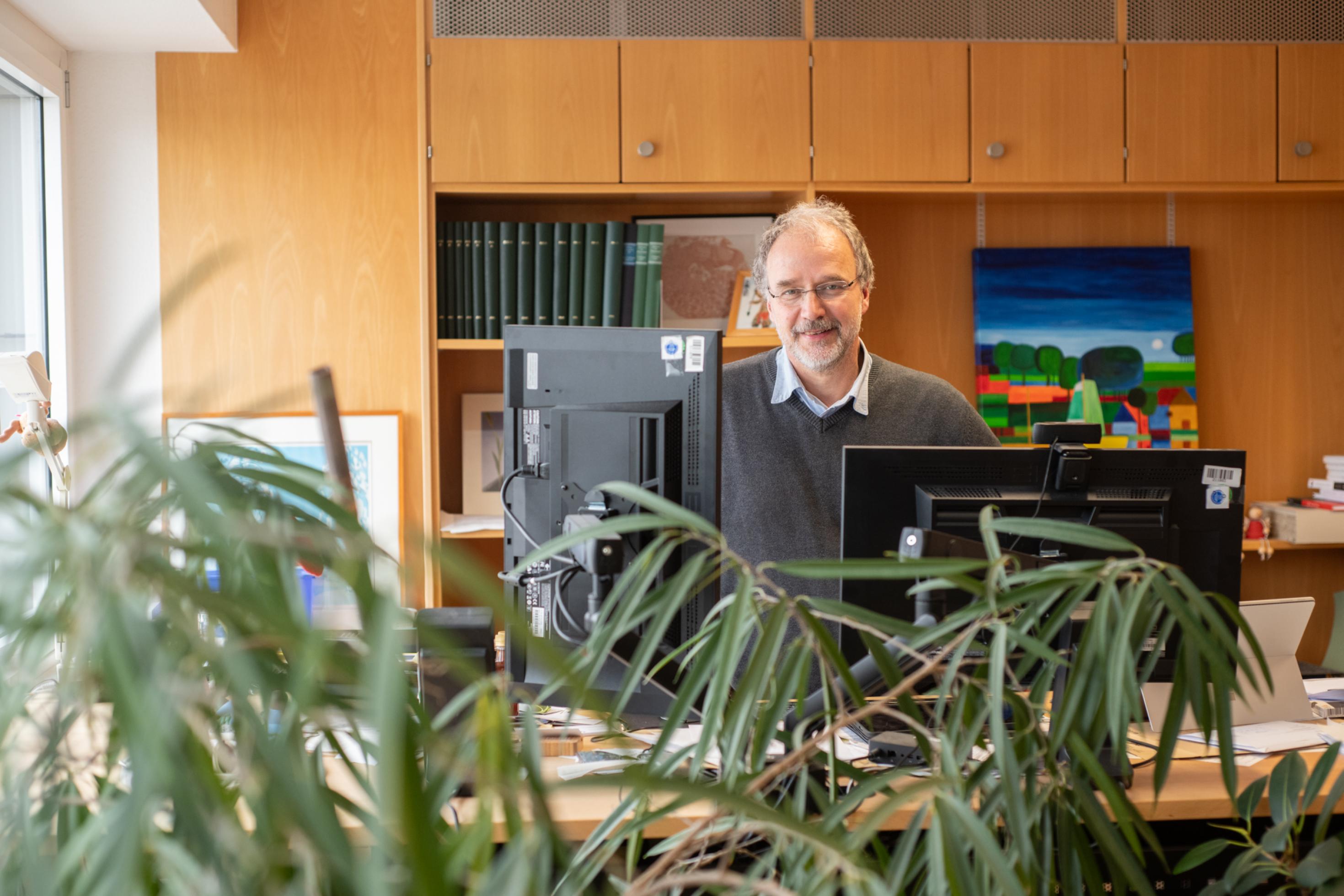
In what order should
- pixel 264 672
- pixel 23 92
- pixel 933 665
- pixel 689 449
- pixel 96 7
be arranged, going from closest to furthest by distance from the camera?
1. pixel 264 672
2. pixel 933 665
3. pixel 689 449
4. pixel 96 7
5. pixel 23 92

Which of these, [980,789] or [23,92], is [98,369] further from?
[980,789]

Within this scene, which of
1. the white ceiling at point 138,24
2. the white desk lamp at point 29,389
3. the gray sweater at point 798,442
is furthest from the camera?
the white ceiling at point 138,24

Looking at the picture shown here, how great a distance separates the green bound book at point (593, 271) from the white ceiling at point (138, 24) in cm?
112

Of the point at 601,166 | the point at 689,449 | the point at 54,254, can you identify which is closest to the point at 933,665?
the point at 689,449

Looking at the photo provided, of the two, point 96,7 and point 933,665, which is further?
point 96,7

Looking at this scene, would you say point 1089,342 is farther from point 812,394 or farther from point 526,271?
point 526,271

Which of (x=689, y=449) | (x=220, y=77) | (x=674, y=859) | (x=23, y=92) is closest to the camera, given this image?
(x=674, y=859)

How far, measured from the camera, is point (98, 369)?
2.97 m

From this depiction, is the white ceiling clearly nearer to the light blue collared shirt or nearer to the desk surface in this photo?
the light blue collared shirt

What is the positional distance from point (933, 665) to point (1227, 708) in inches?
8.5

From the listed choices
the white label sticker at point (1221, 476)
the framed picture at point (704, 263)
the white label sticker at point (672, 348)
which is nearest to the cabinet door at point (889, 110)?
the framed picture at point (704, 263)

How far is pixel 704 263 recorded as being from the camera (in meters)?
3.15

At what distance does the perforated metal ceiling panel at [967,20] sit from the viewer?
2.94 metres

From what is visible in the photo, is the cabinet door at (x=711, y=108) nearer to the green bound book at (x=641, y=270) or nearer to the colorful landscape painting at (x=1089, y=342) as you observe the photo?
the green bound book at (x=641, y=270)
